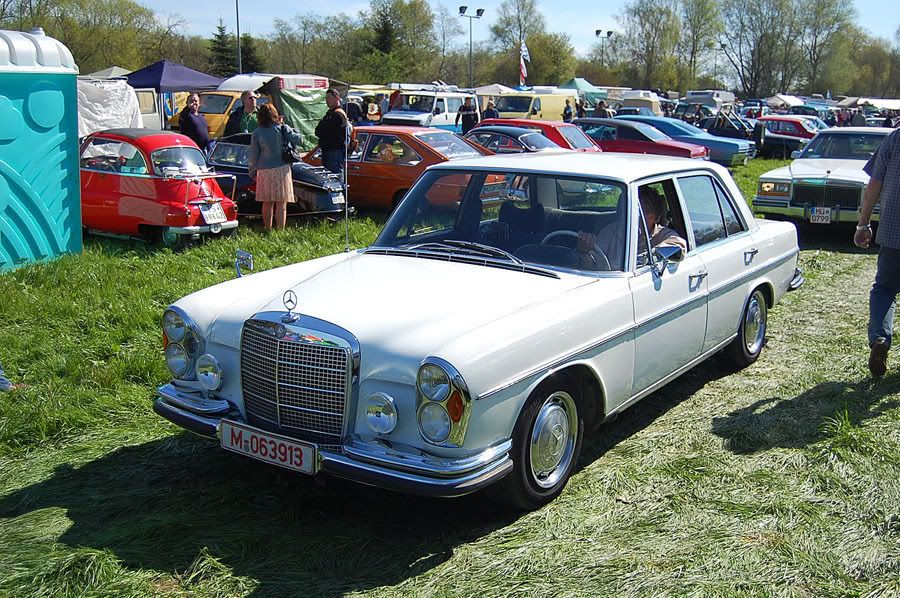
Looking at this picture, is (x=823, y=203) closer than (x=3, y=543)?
No

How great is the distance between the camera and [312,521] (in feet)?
13.5

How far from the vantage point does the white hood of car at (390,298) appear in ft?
12.7

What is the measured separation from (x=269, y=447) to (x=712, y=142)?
866 inches

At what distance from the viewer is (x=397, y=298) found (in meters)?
4.26

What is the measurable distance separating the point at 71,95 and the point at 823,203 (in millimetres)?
9562

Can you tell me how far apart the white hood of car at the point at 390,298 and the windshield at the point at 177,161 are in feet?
19.3

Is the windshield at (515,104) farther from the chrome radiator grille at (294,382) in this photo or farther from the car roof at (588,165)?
the chrome radiator grille at (294,382)

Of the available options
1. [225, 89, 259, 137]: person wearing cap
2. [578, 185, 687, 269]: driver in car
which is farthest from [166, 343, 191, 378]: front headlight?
[225, 89, 259, 137]: person wearing cap

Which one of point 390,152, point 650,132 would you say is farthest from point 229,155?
point 650,132

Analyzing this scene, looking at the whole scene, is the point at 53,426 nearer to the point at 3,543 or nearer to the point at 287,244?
the point at 3,543

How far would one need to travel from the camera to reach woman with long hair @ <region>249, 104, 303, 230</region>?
11156 millimetres

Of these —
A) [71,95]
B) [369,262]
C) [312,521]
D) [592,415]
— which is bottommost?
[312,521]

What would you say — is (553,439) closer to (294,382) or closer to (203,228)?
(294,382)

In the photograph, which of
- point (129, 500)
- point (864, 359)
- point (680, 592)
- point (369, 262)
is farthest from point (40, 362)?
point (864, 359)
